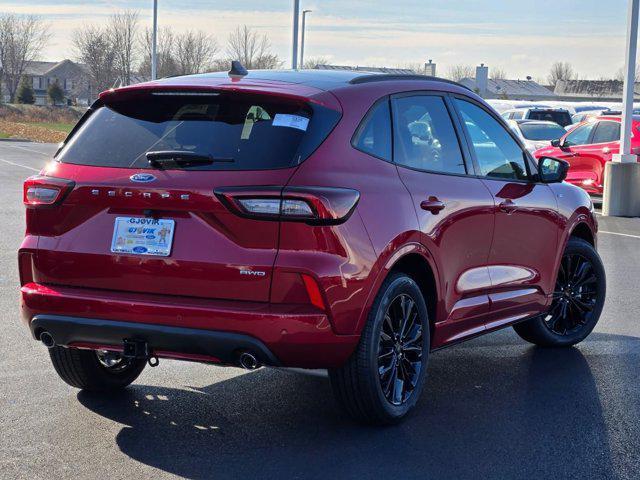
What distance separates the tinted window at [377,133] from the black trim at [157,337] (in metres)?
1.11

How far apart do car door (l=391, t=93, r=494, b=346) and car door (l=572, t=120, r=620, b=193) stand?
13.5m

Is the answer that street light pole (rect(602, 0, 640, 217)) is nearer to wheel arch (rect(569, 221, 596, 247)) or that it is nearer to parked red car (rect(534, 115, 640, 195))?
parked red car (rect(534, 115, 640, 195))

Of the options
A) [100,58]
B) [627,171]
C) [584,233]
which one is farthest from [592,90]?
[584,233]

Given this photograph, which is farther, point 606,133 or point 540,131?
point 540,131

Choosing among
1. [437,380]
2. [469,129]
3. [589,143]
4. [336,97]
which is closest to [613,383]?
[437,380]

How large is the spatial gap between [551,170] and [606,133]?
13.5 meters

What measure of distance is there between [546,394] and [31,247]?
2.93 meters

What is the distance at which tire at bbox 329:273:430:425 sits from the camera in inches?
201

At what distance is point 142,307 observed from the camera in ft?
16.0

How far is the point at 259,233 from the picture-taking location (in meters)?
4.75

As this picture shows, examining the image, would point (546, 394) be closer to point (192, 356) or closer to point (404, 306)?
point (404, 306)

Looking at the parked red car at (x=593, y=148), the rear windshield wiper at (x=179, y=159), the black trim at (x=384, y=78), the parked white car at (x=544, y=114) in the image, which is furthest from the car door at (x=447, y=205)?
the parked white car at (x=544, y=114)

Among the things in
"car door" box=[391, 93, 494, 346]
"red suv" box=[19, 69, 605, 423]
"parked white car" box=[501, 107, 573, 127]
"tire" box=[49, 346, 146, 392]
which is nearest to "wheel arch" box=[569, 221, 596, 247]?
"car door" box=[391, 93, 494, 346]

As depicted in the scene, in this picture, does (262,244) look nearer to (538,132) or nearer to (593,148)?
(593,148)
